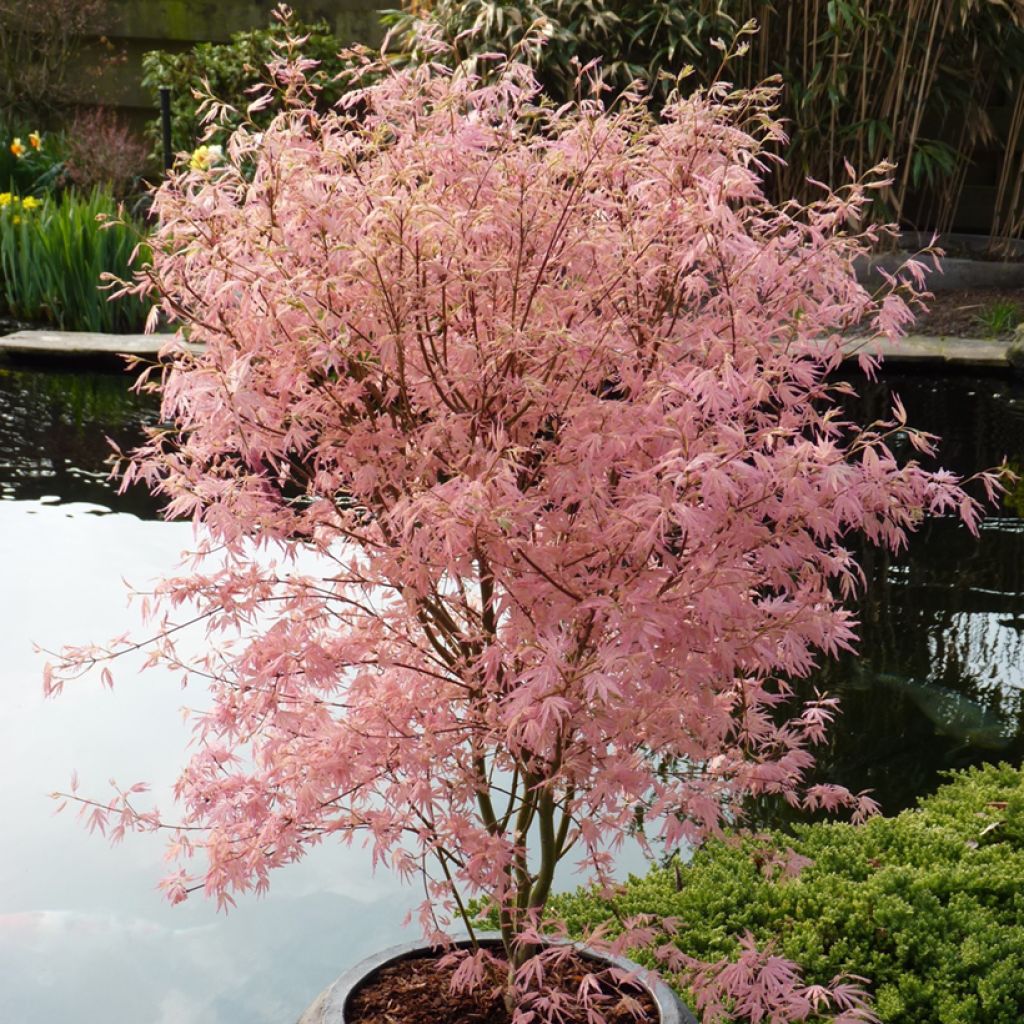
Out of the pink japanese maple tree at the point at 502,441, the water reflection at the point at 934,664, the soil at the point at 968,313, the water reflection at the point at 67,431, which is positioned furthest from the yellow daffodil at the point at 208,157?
the soil at the point at 968,313

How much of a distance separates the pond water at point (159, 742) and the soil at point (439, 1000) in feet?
1.62

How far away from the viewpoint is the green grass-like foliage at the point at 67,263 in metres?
5.91

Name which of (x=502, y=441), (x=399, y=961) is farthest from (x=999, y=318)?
(x=502, y=441)

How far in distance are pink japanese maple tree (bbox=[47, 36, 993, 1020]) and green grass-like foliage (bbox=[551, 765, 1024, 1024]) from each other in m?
0.50

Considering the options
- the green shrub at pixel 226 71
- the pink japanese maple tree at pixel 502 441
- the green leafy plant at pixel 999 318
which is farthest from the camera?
the green shrub at pixel 226 71

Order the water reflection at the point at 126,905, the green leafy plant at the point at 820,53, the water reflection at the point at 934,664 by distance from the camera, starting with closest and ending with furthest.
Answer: the water reflection at the point at 126,905, the water reflection at the point at 934,664, the green leafy plant at the point at 820,53

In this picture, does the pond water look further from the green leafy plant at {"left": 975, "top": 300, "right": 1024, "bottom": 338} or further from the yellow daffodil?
the green leafy plant at {"left": 975, "top": 300, "right": 1024, "bottom": 338}

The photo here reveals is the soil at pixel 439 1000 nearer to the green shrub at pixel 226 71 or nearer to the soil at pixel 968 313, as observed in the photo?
the soil at pixel 968 313

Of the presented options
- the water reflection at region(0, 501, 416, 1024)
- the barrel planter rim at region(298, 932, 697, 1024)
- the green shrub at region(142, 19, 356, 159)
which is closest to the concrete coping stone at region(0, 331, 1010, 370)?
the green shrub at region(142, 19, 356, 159)

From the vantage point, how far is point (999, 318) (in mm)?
6605

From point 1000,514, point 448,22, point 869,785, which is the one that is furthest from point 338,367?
point 448,22

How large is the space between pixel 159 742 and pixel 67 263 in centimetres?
357

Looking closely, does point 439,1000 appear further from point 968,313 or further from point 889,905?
point 968,313

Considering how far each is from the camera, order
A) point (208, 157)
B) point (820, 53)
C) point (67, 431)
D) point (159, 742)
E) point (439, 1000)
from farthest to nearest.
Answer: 1. point (820, 53)
2. point (67, 431)
3. point (159, 742)
4. point (439, 1000)
5. point (208, 157)
